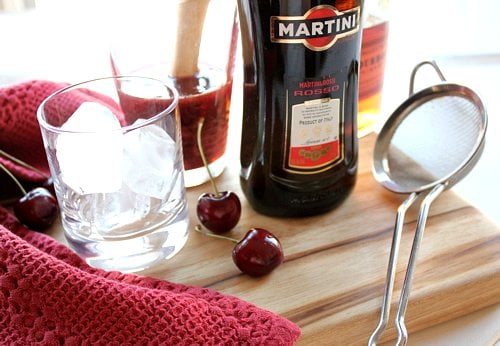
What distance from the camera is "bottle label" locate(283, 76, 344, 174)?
534 mm

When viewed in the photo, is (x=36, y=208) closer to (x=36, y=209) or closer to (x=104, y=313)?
(x=36, y=209)

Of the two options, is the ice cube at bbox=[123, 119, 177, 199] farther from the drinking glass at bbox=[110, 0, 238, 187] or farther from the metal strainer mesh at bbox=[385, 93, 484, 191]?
the metal strainer mesh at bbox=[385, 93, 484, 191]

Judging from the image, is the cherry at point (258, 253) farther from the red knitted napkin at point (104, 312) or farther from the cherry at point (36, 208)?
the cherry at point (36, 208)

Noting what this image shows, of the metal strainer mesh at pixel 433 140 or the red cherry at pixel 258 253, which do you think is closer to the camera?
the red cherry at pixel 258 253

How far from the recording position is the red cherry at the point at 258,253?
0.51m

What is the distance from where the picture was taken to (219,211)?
0.55 metres

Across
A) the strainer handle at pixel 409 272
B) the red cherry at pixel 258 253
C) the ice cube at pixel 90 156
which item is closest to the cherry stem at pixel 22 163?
the ice cube at pixel 90 156

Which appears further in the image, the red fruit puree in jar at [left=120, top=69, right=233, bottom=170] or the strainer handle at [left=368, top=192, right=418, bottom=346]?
the red fruit puree in jar at [left=120, top=69, right=233, bottom=170]

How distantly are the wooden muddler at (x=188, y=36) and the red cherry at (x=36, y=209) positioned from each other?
150 millimetres

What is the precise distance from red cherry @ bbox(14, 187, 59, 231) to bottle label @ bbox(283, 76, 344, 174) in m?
0.20

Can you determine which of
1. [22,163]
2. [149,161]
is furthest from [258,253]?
[22,163]

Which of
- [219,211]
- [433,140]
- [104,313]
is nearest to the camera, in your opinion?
[104,313]

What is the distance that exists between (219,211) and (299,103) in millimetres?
106

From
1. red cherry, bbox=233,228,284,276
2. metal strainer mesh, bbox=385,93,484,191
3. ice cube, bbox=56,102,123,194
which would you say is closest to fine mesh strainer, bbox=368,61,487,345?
metal strainer mesh, bbox=385,93,484,191
